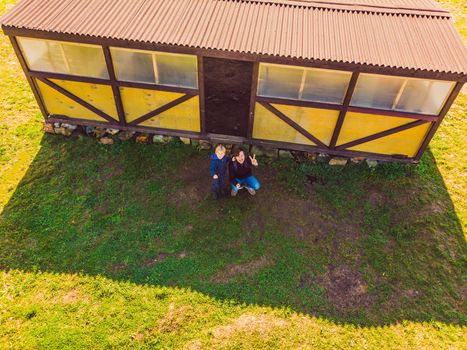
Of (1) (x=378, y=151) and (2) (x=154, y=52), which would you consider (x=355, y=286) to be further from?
(2) (x=154, y=52)

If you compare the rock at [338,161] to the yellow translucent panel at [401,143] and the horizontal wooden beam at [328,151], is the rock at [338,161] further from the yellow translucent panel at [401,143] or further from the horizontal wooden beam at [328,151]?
the yellow translucent panel at [401,143]

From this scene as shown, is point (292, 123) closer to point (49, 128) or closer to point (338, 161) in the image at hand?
point (338, 161)

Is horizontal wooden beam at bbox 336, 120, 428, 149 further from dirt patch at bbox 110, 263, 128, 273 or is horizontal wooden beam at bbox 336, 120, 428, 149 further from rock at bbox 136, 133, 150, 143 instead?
dirt patch at bbox 110, 263, 128, 273

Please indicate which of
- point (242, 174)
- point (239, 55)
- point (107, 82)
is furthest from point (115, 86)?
point (242, 174)

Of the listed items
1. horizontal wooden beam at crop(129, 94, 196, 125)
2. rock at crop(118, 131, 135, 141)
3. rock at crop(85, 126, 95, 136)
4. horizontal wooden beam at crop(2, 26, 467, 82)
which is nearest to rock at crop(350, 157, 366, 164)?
horizontal wooden beam at crop(2, 26, 467, 82)

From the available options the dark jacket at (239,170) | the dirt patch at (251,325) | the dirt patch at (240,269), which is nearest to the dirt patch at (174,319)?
the dirt patch at (251,325)

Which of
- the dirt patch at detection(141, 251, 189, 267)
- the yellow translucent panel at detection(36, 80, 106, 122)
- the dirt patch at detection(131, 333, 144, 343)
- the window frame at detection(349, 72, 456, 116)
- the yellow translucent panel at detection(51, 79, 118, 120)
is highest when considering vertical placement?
the window frame at detection(349, 72, 456, 116)
